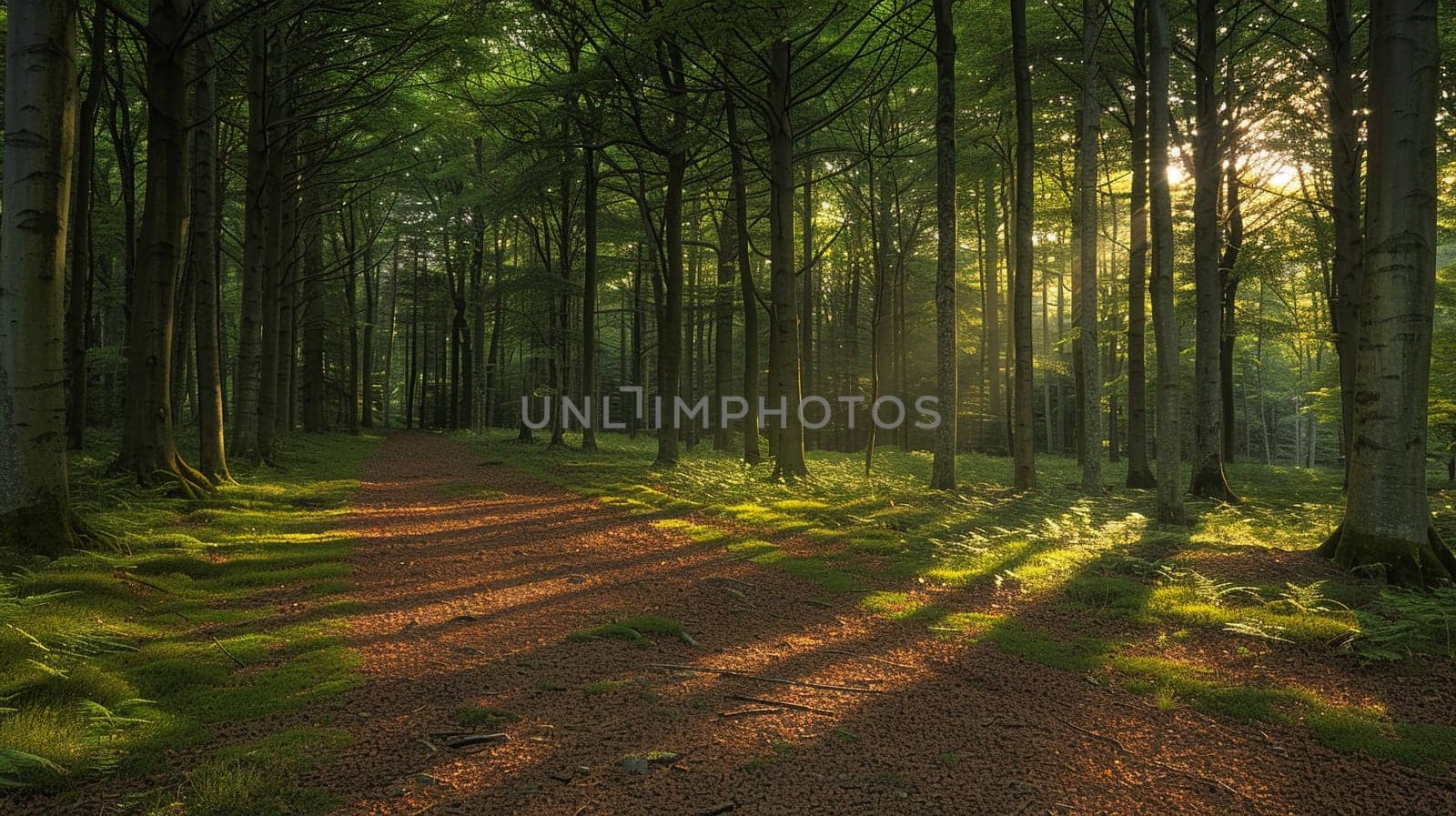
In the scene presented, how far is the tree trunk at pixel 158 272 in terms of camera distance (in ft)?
27.8

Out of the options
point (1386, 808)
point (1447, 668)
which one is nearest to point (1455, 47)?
point (1447, 668)

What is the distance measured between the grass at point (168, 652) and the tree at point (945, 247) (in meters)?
10.3

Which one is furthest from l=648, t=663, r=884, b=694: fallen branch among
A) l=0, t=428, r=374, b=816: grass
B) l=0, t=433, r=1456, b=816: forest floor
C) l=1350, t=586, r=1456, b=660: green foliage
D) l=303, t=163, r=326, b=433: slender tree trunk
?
l=303, t=163, r=326, b=433: slender tree trunk

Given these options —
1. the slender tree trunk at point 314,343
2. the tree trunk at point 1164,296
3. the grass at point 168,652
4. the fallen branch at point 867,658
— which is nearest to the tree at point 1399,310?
the tree trunk at point 1164,296

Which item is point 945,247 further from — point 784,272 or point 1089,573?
point 1089,573

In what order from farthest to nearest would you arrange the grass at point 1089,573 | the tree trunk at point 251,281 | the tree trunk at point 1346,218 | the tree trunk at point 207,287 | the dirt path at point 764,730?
the tree trunk at point 251,281 < the tree trunk at point 1346,218 < the tree trunk at point 207,287 < the grass at point 1089,573 < the dirt path at point 764,730

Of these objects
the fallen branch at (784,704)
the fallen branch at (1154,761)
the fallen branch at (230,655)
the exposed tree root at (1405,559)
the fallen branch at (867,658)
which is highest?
the exposed tree root at (1405,559)

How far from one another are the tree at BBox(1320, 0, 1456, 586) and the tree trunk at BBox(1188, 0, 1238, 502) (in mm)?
5324

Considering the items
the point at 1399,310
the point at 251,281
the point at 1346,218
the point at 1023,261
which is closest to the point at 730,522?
the point at 1399,310

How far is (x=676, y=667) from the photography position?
434 centimetres

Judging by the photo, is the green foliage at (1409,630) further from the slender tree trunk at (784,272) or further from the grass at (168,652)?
the slender tree trunk at (784,272)

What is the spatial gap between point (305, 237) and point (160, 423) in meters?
17.3

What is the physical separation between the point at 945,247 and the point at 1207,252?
13.9 feet
